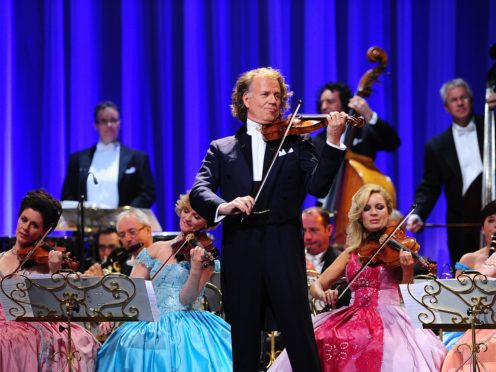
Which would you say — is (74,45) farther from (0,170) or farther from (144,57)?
(0,170)

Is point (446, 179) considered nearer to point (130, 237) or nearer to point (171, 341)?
point (130, 237)

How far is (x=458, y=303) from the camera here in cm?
370

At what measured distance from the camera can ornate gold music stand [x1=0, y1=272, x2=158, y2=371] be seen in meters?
3.99

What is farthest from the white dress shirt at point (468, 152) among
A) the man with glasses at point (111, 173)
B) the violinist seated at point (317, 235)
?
the man with glasses at point (111, 173)

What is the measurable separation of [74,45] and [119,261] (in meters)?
2.96

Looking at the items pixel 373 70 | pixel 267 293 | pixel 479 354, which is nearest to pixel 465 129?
pixel 373 70

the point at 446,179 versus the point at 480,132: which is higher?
the point at 480,132

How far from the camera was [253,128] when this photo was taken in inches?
151

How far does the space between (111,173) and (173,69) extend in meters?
1.32

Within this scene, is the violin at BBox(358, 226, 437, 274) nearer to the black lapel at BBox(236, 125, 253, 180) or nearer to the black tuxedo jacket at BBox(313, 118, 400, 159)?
the black lapel at BBox(236, 125, 253, 180)

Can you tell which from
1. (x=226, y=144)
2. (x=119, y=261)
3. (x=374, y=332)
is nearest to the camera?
(x=226, y=144)

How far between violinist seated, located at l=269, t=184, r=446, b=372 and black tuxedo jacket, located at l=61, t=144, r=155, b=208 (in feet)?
9.49

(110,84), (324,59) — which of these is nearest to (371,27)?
(324,59)

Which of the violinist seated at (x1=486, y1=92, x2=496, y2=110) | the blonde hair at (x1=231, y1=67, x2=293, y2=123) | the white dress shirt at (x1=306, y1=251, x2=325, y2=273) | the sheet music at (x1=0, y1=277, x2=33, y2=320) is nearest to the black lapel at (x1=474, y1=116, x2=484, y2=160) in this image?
the violinist seated at (x1=486, y1=92, x2=496, y2=110)
